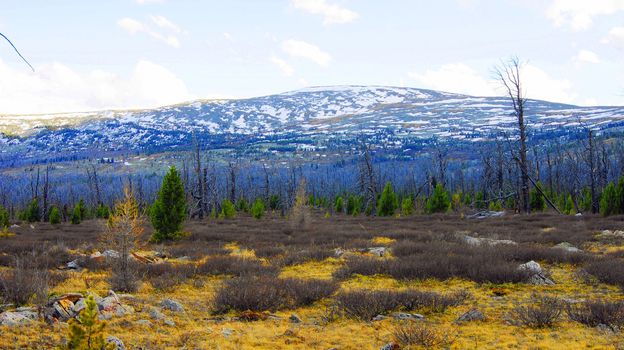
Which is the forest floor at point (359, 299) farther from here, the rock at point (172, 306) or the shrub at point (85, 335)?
the shrub at point (85, 335)

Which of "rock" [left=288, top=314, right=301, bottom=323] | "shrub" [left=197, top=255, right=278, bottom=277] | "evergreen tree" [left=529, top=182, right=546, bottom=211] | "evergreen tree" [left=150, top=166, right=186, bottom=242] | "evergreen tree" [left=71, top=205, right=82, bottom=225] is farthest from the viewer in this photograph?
"evergreen tree" [left=71, top=205, right=82, bottom=225]

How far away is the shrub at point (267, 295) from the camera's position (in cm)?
892

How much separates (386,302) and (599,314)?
337cm

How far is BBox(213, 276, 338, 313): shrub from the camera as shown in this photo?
29.3ft

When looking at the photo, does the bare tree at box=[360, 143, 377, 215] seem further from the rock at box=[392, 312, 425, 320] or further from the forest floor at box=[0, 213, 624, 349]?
the rock at box=[392, 312, 425, 320]

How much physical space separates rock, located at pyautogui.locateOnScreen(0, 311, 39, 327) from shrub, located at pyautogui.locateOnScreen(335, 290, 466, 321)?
520cm

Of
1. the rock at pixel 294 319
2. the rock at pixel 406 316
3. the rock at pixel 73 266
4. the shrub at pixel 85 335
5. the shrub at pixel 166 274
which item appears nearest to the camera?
the shrub at pixel 85 335

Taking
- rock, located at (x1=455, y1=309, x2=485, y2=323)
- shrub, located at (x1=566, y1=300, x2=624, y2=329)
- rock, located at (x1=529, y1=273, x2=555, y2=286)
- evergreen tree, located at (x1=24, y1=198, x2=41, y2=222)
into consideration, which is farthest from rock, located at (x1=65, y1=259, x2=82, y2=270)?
evergreen tree, located at (x1=24, y1=198, x2=41, y2=222)

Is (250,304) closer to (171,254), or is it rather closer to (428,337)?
(428,337)

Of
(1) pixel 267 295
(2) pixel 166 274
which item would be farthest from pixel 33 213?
(1) pixel 267 295

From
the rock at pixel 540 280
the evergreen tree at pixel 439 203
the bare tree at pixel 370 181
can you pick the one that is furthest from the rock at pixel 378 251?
the evergreen tree at pixel 439 203

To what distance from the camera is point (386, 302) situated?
845 centimetres

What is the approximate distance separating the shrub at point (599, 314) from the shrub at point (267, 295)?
15.1ft

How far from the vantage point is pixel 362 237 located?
72.5 ft
